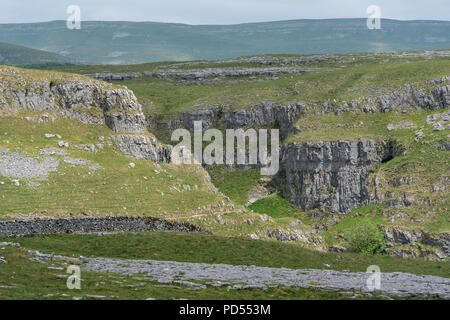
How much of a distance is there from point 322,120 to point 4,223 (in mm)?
77911

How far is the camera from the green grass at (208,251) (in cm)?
7169

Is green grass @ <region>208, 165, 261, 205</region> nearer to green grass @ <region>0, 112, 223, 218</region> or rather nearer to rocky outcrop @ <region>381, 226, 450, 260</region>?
green grass @ <region>0, 112, 223, 218</region>

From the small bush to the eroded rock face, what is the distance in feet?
60.3

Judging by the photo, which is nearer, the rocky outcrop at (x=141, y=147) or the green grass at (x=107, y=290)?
the green grass at (x=107, y=290)

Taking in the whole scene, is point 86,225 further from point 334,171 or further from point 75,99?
point 334,171

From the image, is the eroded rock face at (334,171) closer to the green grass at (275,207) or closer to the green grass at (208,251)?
the green grass at (275,207)

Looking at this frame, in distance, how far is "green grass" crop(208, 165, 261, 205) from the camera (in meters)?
134

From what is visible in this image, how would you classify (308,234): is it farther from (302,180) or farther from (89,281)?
(89,281)

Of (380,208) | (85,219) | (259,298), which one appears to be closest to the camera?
(259,298)

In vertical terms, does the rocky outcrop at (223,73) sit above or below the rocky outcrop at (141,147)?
above

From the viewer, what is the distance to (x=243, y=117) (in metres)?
151

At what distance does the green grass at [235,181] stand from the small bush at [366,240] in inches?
1255

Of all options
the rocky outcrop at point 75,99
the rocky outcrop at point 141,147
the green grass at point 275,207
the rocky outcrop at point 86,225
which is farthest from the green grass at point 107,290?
the green grass at point 275,207

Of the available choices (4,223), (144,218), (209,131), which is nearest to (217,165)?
(209,131)
